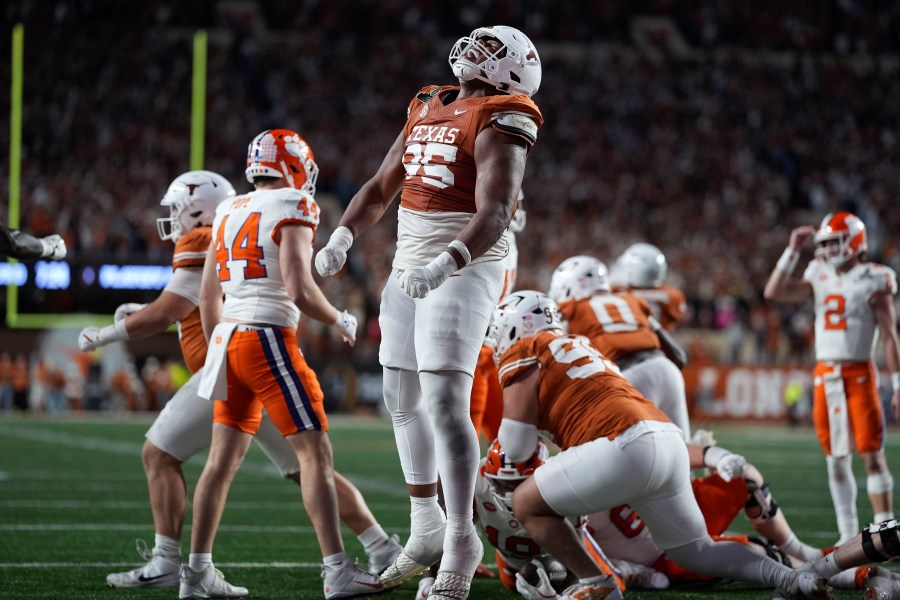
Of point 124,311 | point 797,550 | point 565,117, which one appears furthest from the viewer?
point 565,117

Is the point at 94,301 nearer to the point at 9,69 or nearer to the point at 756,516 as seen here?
the point at 9,69

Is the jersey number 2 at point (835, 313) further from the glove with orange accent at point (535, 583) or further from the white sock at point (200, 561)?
the white sock at point (200, 561)

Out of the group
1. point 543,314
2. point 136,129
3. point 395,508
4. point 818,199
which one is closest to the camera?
point 543,314

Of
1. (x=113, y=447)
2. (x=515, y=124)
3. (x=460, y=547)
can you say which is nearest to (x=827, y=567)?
(x=460, y=547)

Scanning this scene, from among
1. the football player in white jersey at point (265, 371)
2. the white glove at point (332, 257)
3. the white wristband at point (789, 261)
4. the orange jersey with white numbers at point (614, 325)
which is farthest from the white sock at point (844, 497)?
the white glove at point (332, 257)

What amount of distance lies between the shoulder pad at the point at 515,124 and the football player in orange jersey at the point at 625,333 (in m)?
2.53

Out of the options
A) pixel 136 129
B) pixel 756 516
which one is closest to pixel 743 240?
pixel 136 129

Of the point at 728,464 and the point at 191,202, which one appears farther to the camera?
the point at 191,202

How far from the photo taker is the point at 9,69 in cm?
1859

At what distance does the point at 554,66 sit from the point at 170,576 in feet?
79.7

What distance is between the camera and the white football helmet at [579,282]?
6.70 meters

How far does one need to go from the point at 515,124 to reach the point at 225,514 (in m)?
4.41

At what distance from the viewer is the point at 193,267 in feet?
17.7

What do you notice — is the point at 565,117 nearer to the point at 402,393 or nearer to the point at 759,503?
the point at 759,503
